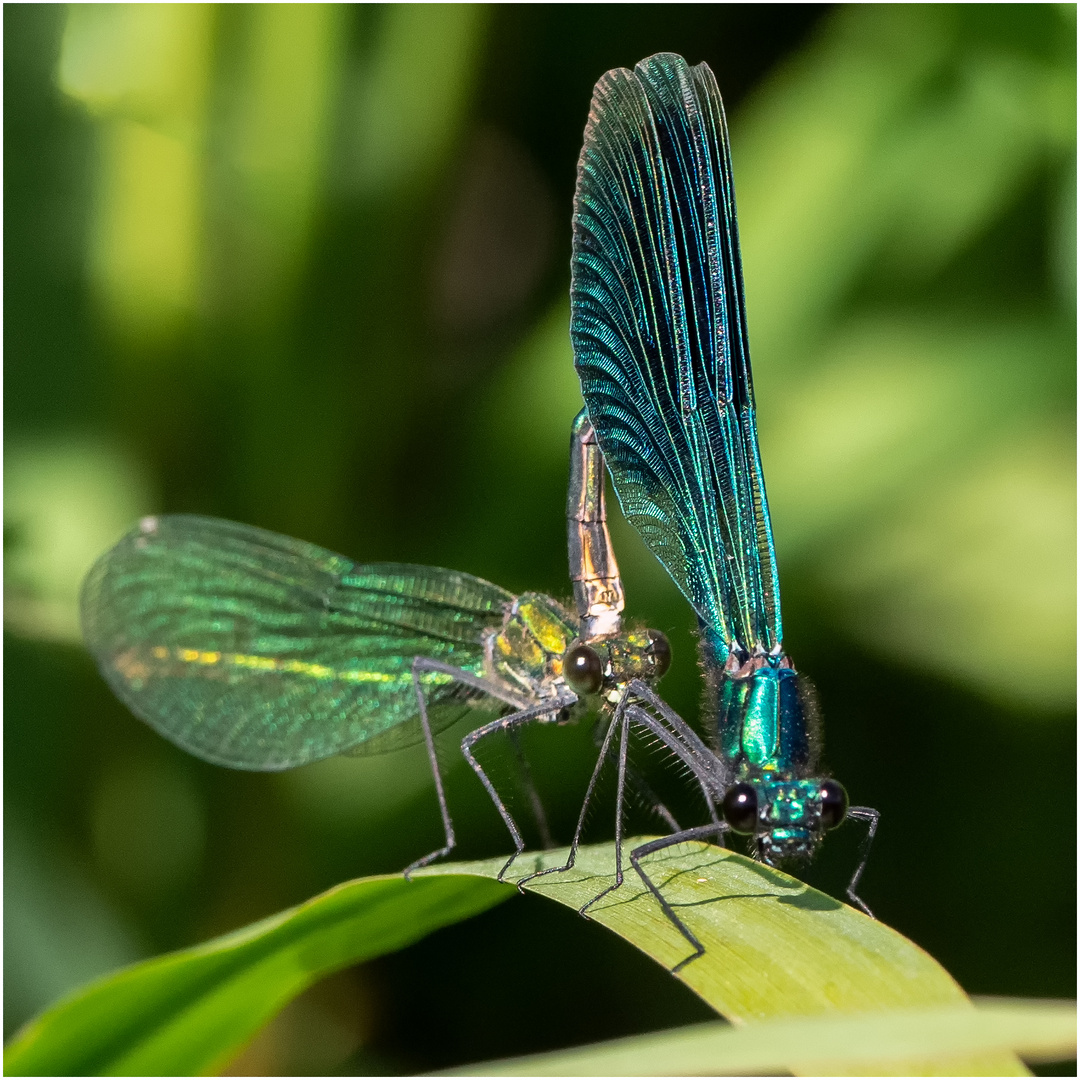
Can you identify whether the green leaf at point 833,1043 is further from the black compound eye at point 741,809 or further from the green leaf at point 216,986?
the black compound eye at point 741,809

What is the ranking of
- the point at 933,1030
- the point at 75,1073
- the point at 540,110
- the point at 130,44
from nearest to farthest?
the point at 933,1030
the point at 75,1073
the point at 130,44
the point at 540,110

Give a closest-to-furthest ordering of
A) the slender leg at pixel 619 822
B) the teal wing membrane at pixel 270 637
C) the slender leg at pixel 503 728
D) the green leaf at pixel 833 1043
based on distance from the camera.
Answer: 1. the green leaf at pixel 833 1043
2. the slender leg at pixel 619 822
3. the slender leg at pixel 503 728
4. the teal wing membrane at pixel 270 637

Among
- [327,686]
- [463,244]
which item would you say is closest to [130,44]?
[463,244]

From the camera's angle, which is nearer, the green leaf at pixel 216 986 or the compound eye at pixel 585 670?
the green leaf at pixel 216 986

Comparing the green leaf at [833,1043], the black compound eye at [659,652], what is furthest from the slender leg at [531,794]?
the green leaf at [833,1043]

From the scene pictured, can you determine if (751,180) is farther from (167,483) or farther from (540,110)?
(167,483)

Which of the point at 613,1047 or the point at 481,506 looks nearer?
the point at 613,1047

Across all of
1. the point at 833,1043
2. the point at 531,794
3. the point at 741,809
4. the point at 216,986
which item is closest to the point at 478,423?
the point at 531,794

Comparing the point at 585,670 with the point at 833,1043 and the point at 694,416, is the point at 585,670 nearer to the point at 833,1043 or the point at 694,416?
the point at 694,416
